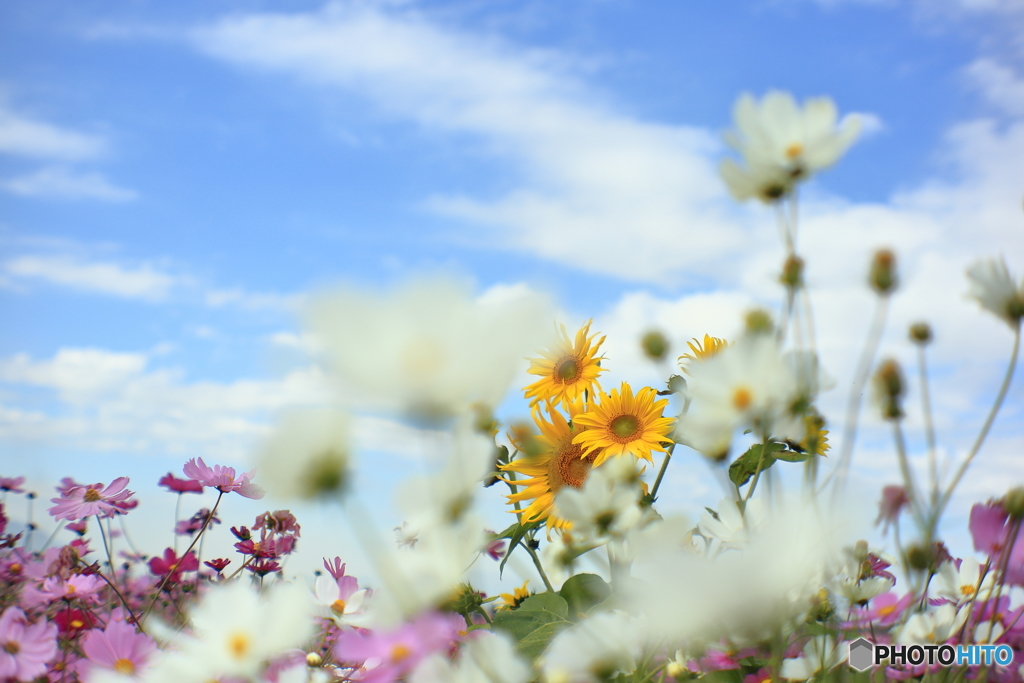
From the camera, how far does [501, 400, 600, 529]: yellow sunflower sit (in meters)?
1.15

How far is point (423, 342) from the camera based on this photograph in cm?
31

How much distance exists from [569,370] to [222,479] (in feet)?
1.97

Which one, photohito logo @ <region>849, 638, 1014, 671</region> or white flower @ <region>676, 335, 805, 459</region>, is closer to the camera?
white flower @ <region>676, 335, 805, 459</region>

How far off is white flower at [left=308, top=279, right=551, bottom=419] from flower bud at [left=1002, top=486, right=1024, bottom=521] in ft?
1.60

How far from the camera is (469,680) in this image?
1.43 ft

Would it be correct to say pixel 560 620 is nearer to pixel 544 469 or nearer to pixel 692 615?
pixel 544 469

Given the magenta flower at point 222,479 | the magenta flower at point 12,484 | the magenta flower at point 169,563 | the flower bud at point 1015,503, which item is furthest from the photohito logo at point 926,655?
the magenta flower at point 12,484

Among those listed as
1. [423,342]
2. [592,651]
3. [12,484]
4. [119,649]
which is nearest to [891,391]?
[592,651]

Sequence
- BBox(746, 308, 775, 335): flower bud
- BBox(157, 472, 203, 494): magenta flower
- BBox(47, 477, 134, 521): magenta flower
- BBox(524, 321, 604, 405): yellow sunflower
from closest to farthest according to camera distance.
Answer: BBox(746, 308, 775, 335): flower bud → BBox(47, 477, 134, 521): magenta flower → BBox(524, 321, 604, 405): yellow sunflower → BBox(157, 472, 203, 494): magenta flower

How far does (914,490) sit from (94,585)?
1.08 metres

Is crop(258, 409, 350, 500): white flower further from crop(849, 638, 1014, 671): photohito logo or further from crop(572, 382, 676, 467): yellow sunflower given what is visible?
crop(572, 382, 676, 467): yellow sunflower

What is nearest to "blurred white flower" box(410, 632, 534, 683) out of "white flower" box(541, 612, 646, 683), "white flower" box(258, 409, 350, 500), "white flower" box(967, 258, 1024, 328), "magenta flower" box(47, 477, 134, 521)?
"white flower" box(541, 612, 646, 683)

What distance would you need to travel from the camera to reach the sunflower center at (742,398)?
43cm

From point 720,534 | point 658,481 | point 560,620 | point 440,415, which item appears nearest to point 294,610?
point 440,415
